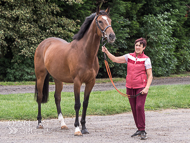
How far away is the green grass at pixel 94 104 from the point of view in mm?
7957

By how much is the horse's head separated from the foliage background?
31.5ft

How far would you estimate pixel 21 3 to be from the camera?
15273 mm

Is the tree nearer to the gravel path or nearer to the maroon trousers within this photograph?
the gravel path

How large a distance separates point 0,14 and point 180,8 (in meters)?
15.2

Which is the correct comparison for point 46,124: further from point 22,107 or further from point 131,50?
point 131,50

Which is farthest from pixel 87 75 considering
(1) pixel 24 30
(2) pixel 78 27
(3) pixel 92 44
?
(2) pixel 78 27

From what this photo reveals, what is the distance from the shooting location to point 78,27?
1641 cm

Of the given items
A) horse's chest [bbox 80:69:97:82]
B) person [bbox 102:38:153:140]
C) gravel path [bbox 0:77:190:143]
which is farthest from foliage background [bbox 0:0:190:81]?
person [bbox 102:38:153:140]

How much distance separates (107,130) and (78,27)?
431 inches

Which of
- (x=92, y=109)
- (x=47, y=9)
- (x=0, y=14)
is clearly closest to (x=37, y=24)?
(x=47, y=9)

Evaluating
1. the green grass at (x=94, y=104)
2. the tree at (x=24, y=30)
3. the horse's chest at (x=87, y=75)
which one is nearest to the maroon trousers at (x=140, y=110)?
the horse's chest at (x=87, y=75)

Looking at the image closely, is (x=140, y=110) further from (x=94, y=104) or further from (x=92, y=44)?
(x=94, y=104)

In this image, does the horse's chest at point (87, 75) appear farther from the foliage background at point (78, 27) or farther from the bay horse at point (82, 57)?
the foliage background at point (78, 27)

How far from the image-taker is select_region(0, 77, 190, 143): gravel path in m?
5.34
